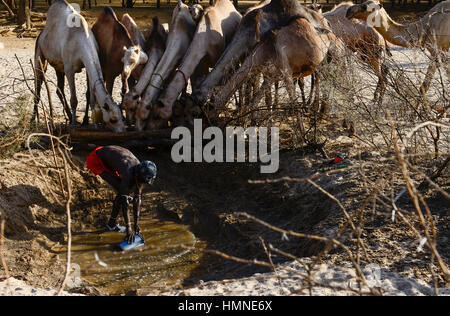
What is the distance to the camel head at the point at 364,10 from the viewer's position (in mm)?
9586

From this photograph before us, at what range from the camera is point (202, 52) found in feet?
27.8

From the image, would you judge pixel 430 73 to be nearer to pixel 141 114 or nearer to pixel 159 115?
pixel 159 115

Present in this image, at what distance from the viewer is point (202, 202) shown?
7.32 meters

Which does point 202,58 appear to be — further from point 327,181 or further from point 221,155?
point 327,181

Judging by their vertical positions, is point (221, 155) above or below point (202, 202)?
above

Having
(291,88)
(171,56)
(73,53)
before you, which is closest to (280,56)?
(291,88)

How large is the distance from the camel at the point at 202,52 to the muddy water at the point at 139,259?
194cm

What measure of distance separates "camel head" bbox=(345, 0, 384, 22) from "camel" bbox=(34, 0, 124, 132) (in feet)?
13.7

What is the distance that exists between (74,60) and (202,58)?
1843mm

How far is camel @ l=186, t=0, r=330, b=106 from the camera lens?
819 centimetres

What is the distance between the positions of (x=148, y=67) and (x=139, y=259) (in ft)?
11.2

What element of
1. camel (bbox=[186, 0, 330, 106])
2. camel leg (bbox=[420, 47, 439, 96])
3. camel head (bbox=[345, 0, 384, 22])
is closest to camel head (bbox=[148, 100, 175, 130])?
camel (bbox=[186, 0, 330, 106])

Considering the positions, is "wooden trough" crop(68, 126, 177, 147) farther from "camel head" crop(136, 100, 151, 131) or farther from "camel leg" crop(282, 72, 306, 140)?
"camel leg" crop(282, 72, 306, 140)
